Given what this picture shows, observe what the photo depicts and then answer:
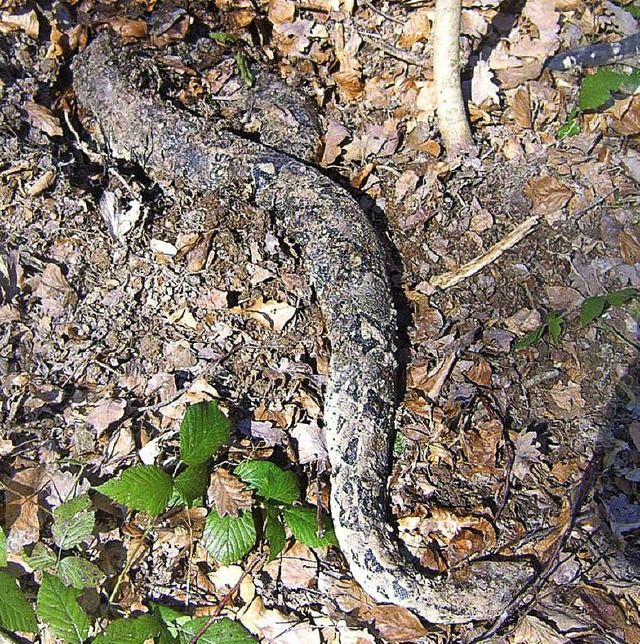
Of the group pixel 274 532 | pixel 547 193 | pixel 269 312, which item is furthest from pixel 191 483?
pixel 547 193

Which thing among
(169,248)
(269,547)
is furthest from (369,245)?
(269,547)

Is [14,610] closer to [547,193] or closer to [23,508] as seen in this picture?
[23,508]

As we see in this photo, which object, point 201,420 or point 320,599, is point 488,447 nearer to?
point 320,599

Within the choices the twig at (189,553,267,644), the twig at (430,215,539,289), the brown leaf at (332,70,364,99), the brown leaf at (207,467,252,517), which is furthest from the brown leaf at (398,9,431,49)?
the twig at (189,553,267,644)

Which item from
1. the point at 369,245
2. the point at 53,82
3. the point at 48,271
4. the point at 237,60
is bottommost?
the point at 48,271

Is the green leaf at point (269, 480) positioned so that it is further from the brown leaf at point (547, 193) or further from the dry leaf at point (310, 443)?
the brown leaf at point (547, 193)

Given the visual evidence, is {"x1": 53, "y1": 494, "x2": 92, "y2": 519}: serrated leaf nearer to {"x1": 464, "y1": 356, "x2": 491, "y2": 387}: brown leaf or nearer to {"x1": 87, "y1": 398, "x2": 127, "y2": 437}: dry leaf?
{"x1": 87, "y1": 398, "x2": 127, "y2": 437}: dry leaf
